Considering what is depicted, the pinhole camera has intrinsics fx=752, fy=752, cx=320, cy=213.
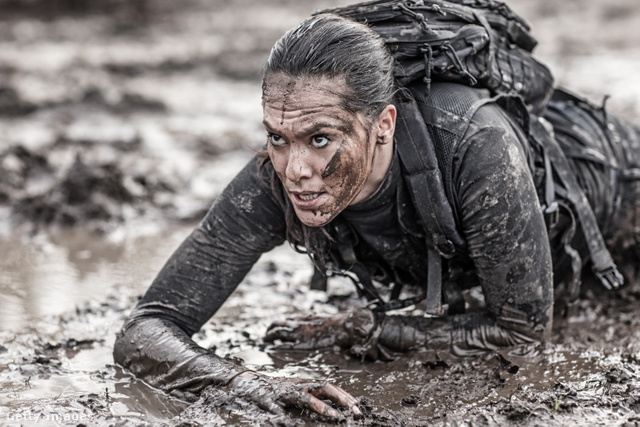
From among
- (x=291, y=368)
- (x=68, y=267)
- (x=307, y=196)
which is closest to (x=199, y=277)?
(x=291, y=368)

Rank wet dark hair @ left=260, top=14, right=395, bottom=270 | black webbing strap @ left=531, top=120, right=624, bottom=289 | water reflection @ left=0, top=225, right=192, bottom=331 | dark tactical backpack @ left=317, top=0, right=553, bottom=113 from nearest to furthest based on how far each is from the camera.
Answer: wet dark hair @ left=260, top=14, right=395, bottom=270, dark tactical backpack @ left=317, top=0, right=553, bottom=113, black webbing strap @ left=531, top=120, right=624, bottom=289, water reflection @ left=0, top=225, right=192, bottom=331

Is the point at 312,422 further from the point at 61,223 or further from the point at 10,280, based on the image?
the point at 61,223

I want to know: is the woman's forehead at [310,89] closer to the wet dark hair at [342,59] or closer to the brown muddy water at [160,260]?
the wet dark hair at [342,59]

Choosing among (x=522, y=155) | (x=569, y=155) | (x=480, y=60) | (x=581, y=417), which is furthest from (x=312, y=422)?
(x=569, y=155)

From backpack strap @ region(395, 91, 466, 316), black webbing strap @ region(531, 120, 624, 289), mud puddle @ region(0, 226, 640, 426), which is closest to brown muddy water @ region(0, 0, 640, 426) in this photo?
mud puddle @ region(0, 226, 640, 426)

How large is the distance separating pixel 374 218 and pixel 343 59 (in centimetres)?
70

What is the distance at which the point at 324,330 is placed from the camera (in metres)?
3.33

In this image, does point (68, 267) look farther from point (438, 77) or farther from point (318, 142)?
point (438, 77)

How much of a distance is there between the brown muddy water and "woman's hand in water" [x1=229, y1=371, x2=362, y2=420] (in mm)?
48

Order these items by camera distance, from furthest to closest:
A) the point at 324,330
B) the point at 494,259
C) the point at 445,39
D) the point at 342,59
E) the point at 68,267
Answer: the point at 68,267 → the point at 324,330 → the point at 494,259 → the point at 445,39 → the point at 342,59

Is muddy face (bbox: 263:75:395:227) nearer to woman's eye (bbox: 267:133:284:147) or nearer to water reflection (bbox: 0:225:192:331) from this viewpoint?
woman's eye (bbox: 267:133:284:147)

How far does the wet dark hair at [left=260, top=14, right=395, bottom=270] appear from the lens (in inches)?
98.4

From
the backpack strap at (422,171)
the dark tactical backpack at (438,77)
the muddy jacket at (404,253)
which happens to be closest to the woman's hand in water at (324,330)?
the muddy jacket at (404,253)

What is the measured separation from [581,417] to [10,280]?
3.13 metres
